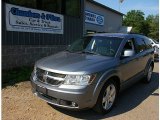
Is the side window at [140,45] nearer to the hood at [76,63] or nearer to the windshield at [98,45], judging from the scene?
the windshield at [98,45]

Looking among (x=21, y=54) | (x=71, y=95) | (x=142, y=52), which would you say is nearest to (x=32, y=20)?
(x=21, y=54)

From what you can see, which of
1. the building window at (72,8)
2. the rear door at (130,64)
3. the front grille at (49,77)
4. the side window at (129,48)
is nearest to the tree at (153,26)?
the building window at (72,8)

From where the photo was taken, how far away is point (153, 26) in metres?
67.2

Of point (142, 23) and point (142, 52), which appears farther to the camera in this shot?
point (142, 23)

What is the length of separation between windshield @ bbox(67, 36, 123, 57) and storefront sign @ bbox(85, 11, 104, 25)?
13633 millimetres

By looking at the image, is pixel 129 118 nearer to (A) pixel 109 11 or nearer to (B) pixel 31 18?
(B) pixel 31 18

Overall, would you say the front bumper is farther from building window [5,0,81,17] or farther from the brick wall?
building window [5,0,81,17]

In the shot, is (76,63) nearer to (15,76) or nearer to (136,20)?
(15,76)

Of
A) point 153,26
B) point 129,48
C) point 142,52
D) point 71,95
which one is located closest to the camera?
point 71,95

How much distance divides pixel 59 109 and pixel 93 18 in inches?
651

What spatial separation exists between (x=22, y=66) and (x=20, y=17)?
190 centimetres

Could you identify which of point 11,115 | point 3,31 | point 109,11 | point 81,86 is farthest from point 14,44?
point 109,11

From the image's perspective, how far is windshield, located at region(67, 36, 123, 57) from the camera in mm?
6255

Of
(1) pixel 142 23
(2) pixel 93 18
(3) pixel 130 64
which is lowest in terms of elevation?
(3) pixel 130 64
